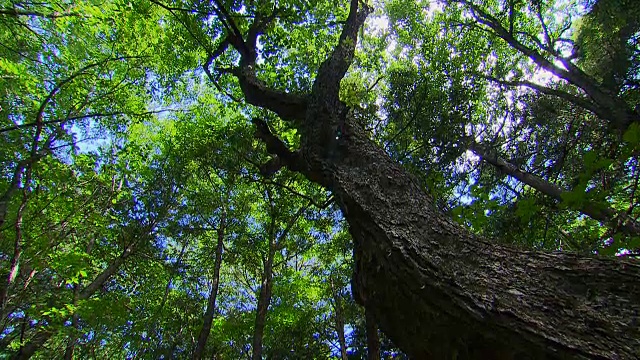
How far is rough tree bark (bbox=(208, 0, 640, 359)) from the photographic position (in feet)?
4.77

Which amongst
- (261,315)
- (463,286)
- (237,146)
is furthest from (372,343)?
(237,146)

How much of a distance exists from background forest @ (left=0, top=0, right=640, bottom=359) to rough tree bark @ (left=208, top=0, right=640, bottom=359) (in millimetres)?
1942

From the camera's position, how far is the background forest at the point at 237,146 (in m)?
5.50

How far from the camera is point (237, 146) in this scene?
888cm

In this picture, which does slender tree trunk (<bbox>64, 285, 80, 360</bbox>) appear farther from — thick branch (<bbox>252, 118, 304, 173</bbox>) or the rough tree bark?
the rough tree bark

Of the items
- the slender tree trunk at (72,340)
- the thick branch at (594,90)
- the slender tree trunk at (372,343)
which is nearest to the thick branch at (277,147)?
the slender tree trunk at (372,343)

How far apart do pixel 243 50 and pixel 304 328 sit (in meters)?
11.5

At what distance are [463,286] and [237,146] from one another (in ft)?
26.0

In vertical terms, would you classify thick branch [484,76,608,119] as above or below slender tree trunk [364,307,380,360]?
above

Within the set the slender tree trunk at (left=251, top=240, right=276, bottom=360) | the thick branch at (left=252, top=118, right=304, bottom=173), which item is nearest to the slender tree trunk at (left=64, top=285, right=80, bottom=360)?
the slender tree trunk at (left=251, top=240, right=276, bottom=360)

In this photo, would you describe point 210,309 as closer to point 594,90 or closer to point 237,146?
point 237,146

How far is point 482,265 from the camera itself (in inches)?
73.3

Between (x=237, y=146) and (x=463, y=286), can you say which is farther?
(x=237, y=146)

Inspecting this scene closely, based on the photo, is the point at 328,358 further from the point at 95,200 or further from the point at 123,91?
the point at 123,91
